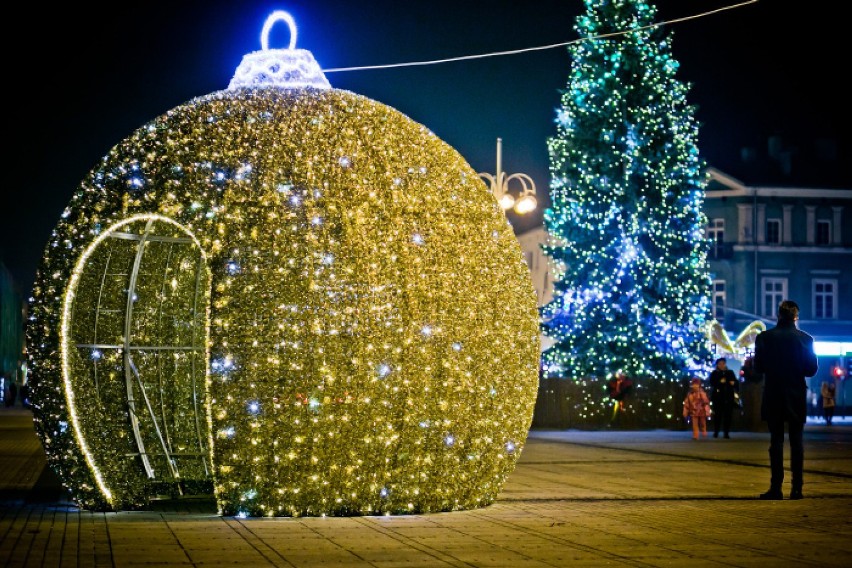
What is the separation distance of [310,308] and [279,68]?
3.13 meters

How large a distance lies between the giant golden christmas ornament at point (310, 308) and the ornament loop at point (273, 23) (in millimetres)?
51

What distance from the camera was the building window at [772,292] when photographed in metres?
73.1

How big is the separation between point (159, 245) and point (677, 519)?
644 centimetres

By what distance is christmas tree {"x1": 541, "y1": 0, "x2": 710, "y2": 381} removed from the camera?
39.2m

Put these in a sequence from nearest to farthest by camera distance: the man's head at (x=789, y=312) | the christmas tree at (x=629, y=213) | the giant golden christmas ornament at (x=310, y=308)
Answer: the giant golden christmas ornament at (x=310, y=308), the man's head at (x=789, y=312), the christmas tree at (x=629, y=213)

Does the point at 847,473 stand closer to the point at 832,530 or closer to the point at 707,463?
the point at 707,463

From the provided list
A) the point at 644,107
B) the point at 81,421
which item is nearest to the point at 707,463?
the point at 81,421

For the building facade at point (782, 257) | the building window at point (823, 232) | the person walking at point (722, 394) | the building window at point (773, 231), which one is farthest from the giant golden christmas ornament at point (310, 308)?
the building window at point (823, 232)

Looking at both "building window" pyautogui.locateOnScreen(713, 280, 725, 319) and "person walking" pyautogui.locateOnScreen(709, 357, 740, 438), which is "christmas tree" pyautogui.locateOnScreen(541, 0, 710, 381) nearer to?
"person walking" pyautogui.locateOnScreen(709, 357, 740, 438)

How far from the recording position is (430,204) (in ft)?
41.7

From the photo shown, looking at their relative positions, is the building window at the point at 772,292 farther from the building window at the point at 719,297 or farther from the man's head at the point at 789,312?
the man's head at the point at 789,312

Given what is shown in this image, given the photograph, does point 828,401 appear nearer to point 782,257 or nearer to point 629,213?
point 629,213

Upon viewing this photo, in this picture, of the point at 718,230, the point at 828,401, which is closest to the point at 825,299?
the point at 718,230

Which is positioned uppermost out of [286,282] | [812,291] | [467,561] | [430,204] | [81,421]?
[812,291]
